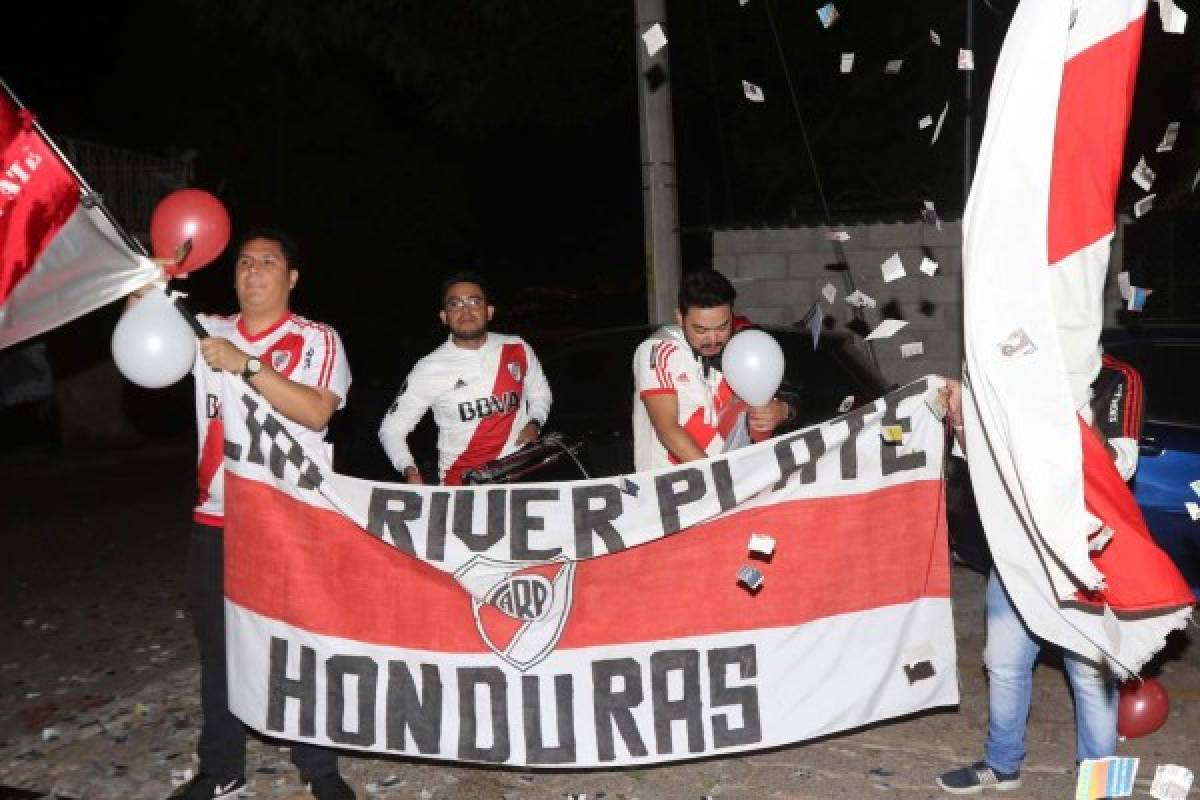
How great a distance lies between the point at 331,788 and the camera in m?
4.63

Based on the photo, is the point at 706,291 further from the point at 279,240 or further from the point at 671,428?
the point at 279,240

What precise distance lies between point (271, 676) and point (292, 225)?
17026mm

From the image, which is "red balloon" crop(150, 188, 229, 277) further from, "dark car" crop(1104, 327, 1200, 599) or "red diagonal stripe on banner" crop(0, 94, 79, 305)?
"dark car" crop(1104, 327, 1200, 599)

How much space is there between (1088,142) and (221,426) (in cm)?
301

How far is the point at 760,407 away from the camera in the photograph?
15.4 feet

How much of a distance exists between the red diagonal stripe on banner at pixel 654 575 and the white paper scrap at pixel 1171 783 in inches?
35.3

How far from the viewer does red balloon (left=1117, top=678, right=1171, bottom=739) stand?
15.6 ft

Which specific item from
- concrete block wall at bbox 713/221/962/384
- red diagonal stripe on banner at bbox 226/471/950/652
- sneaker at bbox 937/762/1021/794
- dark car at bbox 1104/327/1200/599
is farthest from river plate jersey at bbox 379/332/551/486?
concrete block wall at bbox 713/221/962/384

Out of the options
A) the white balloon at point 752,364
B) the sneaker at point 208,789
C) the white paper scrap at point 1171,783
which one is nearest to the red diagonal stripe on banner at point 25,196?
the sneaker at point 208,789

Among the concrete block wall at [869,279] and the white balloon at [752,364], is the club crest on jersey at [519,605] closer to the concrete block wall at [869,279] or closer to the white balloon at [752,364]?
the white balloon at [752,364]

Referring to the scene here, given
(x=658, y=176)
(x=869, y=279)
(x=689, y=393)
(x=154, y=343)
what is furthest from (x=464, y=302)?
(x=869, y=279)

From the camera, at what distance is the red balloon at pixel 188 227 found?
4.50 m

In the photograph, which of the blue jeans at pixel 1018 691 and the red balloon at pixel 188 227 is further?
the red balloon at pixel 188 227

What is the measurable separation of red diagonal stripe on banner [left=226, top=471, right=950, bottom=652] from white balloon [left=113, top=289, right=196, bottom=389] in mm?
519
